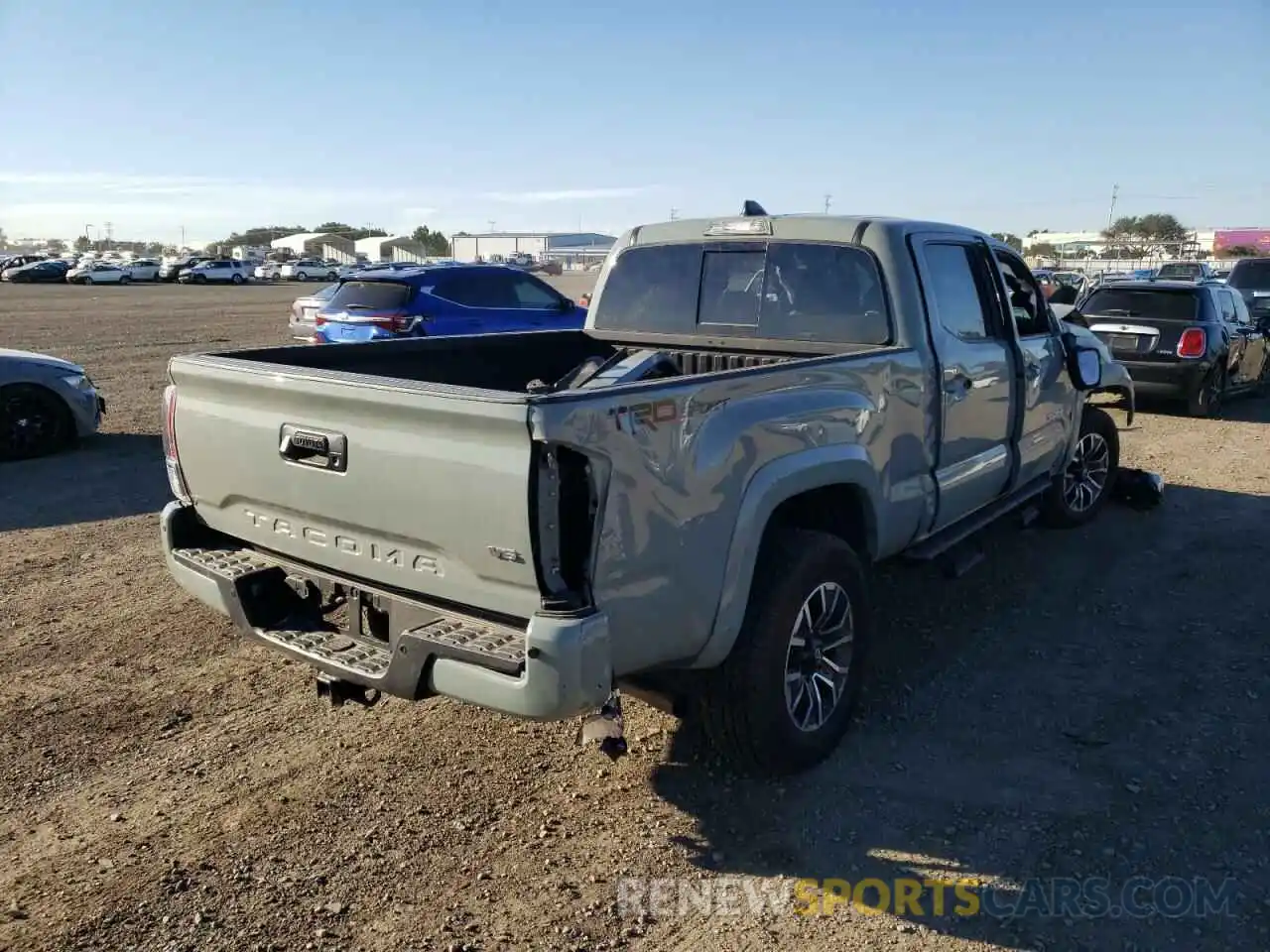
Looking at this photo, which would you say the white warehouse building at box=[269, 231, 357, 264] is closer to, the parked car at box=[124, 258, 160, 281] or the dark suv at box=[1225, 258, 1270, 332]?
the parked car at box=[124, 258, 160, 281]

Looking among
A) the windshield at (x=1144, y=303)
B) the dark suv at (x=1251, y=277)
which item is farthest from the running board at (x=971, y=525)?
the dark suv at (x=1251, y=277)

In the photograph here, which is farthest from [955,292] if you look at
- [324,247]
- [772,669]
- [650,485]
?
[324,247]

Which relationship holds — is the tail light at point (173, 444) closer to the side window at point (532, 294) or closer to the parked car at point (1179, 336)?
the side window at point (532, 294)

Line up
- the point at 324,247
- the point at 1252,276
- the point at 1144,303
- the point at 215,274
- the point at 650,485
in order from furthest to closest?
the point at 324,247, the point at 215,274, the point at 1252,276, the point at 1144,303, the point at 650,485

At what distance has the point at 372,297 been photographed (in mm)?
12289

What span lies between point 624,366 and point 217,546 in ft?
6.33

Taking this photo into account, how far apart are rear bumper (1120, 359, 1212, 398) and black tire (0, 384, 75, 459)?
36.8 feet

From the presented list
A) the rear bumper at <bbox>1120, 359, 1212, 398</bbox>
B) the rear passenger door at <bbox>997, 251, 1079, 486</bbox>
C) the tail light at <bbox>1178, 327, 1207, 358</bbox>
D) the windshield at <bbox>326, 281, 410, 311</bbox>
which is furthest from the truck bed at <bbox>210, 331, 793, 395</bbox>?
the tail light at <bbox>1178, 327, 1207, 358</bbox>

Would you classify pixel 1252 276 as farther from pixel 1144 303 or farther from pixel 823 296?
pixel 823 296

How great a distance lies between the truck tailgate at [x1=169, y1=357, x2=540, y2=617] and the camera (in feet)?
9.32

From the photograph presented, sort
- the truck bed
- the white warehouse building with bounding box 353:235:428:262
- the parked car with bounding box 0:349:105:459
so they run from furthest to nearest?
the white warehouse building with bounding box 353:235:428:262
the parked car with bounding box 0:349:105:459
the truck bed

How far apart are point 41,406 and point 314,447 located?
23.8ft

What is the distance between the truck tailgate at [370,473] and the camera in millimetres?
2842

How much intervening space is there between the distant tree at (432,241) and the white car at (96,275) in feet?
220
